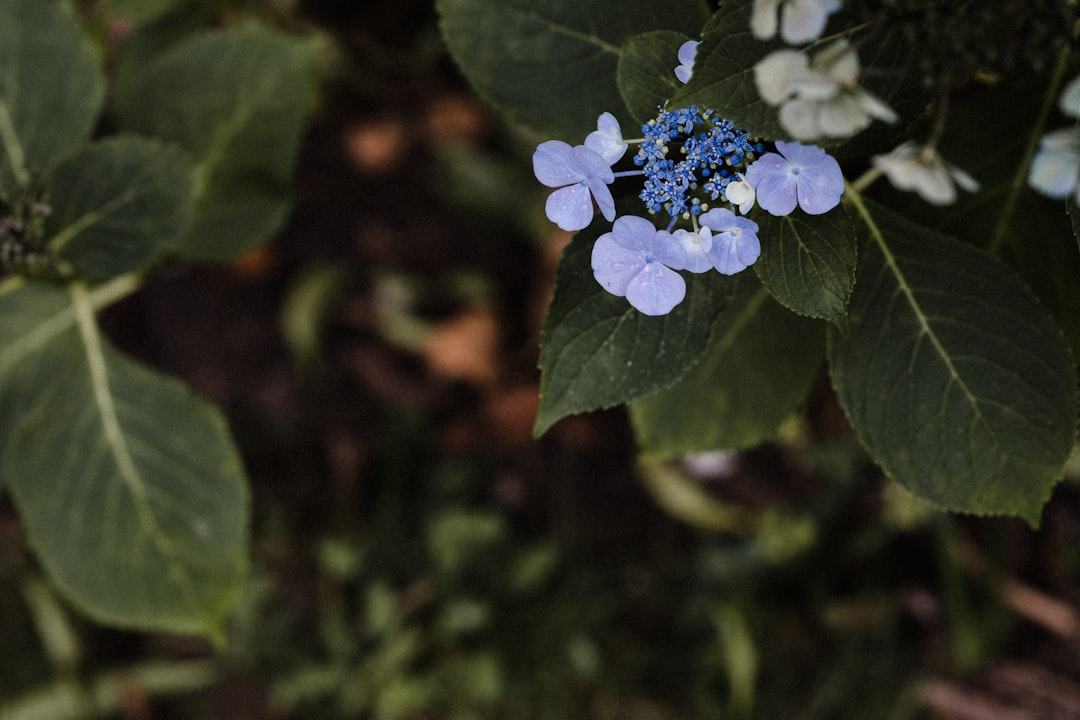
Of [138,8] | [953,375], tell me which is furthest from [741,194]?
[138,8]

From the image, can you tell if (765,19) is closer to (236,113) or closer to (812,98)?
(812,98)

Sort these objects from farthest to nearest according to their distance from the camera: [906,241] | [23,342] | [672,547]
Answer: [672,547] → [23,342] → [906,241]

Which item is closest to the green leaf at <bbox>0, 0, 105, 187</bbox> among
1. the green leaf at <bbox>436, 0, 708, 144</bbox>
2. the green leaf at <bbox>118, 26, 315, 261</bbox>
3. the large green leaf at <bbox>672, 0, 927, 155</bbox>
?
the green leaf at <bbox>118, 26, 315, 261</bbox>

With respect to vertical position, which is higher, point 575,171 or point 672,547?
point 575,171

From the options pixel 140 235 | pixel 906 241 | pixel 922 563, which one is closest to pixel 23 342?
pixel 140 235

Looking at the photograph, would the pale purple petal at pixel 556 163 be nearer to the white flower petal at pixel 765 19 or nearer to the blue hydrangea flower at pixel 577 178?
the blue hydrangea flower at pixel 577 178

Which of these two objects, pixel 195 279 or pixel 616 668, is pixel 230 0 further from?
pixel 616 668
